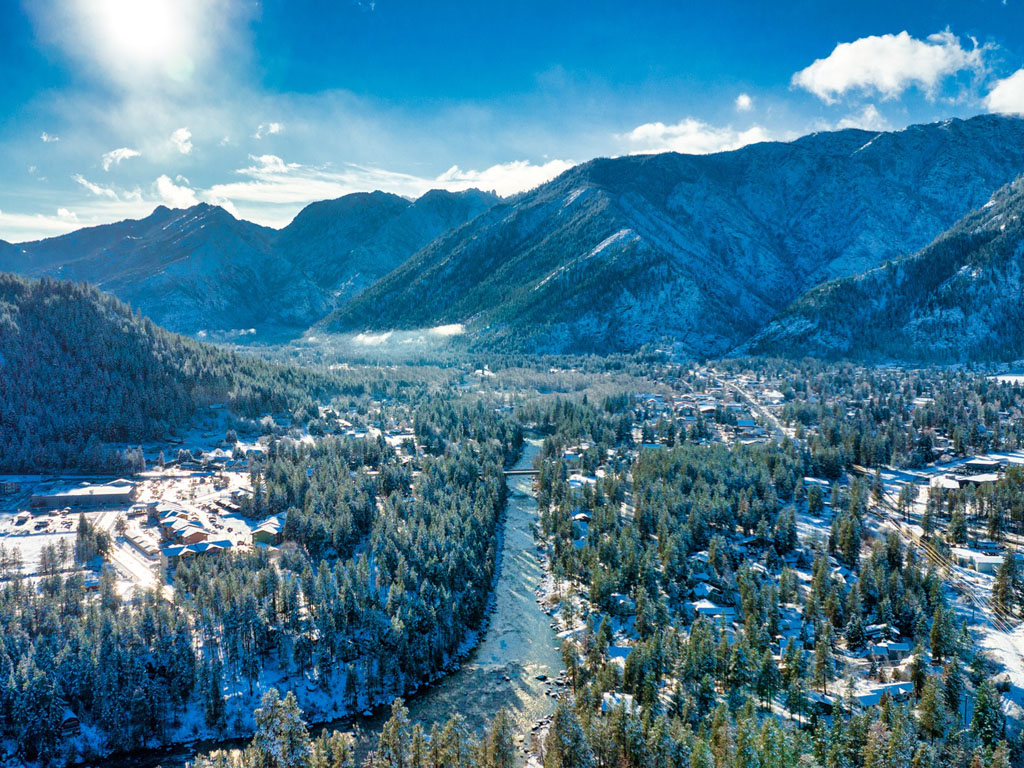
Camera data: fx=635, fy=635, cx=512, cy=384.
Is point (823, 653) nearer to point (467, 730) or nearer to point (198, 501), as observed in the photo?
point (467, 730)

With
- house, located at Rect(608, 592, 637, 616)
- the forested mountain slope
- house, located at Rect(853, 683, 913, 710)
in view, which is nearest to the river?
house, located at Rect(608, 592, 637, 616)

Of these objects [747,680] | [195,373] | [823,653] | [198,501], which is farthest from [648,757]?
[195,373]

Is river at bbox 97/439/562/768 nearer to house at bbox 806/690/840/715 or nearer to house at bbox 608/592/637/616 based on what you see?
house at bbox 608/592/637/616

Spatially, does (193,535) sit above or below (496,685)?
above

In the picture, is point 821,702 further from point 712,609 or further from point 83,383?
point 83,383

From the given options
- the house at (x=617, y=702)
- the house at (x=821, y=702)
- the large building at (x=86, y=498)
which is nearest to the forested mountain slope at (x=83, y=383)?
the large building at (x=86, y=498)

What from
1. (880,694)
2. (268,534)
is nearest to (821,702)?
(880,694)

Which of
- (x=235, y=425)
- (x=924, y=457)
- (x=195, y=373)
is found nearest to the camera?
(x=924, y=457)
